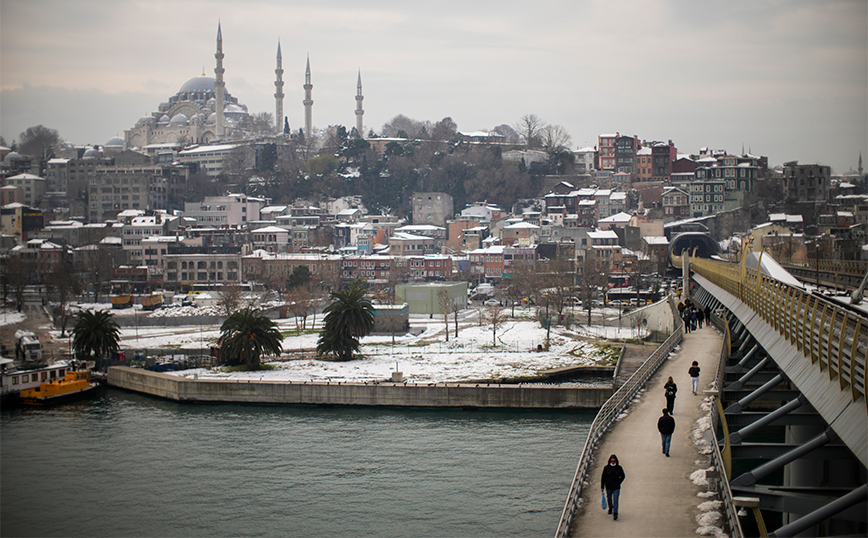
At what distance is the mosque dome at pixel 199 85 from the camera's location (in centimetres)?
11469

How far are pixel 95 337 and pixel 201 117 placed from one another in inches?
3273

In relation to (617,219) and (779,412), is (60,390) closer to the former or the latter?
(779,412)

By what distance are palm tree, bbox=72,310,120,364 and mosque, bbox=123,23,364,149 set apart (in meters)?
70.0

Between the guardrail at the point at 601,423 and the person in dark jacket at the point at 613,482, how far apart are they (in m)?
0.36

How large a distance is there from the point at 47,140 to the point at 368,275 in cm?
7295

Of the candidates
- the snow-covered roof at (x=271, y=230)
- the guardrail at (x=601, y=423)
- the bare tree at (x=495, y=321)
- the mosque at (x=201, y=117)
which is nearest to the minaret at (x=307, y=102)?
the mosque at (x=201, y=117)

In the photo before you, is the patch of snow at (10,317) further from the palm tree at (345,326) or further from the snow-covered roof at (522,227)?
the snow-covered roof at (522,227)

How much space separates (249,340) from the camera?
29.2 metres

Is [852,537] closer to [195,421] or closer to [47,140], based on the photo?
[195,421]

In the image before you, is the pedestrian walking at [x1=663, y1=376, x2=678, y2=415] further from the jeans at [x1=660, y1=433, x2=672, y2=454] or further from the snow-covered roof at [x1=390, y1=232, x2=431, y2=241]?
the snow-covered roof at [x1=390, y1=232, x2=431, y2=241]

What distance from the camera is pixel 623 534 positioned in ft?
25.8

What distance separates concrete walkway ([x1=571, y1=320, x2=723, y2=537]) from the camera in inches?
317

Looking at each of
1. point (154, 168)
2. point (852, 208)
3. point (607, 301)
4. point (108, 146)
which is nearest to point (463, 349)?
point (607, 301)

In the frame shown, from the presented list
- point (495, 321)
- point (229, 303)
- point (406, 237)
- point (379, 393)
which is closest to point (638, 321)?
point (495, 321)
